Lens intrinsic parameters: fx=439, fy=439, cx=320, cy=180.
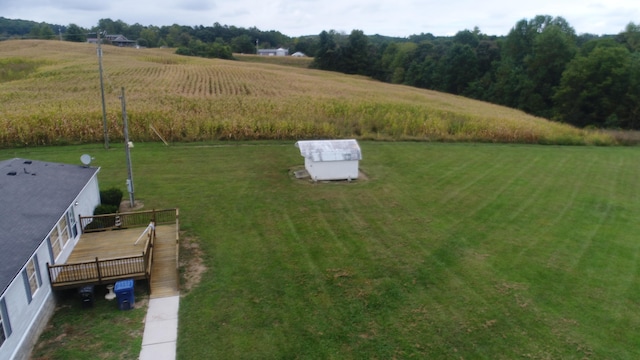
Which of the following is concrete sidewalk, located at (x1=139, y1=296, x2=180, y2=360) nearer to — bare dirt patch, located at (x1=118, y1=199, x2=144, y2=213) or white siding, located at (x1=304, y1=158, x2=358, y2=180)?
bare dirt patch, located at (x1=118, y1=199, x2=144, y2=213)

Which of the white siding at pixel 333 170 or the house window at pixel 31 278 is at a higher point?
the house window at pixel 31 278

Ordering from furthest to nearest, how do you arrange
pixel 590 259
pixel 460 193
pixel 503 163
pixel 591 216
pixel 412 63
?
pixel 412 63, pixel 503 163, pixel 460 193, pixel 591 216, pixel 590 259

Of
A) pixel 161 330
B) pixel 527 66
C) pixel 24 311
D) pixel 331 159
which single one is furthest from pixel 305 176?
pixel 527 66

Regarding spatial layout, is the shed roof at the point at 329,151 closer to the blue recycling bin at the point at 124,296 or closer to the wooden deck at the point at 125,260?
the wooden deck at the point at 125,260

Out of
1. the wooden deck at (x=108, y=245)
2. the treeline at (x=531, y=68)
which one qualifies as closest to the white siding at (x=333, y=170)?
the wooden deck at (x=108, y=245)

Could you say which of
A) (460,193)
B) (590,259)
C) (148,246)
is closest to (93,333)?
(148,246)

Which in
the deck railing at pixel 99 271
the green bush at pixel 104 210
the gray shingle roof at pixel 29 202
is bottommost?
the green bush at pixel 104 210

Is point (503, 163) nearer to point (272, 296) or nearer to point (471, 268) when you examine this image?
point (471, 268)

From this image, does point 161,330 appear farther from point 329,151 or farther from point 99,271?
point 329,151
